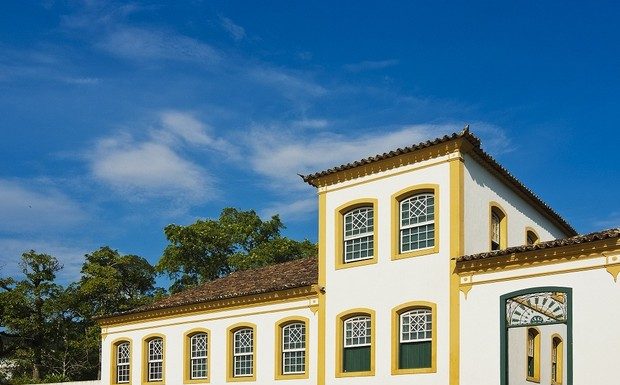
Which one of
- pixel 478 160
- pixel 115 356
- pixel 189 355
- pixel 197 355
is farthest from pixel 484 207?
pixel 115 356

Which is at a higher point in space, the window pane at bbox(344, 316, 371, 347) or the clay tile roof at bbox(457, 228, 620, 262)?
the clay tile roof at bbox(457, 228, 620, 262)

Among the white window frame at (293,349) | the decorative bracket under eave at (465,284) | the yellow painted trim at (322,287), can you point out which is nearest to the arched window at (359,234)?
the yellow painted trim at (322,287)

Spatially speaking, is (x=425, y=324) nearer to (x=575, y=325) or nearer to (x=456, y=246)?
(x=456, y=246)

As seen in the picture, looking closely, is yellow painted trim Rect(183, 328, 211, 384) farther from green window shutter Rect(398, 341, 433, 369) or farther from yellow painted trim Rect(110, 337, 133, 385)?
green window shutter Rect(398, 341, 433, 369)

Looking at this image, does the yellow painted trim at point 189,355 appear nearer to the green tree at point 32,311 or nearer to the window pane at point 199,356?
the window pane at point 199,356

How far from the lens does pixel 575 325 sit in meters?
17.3

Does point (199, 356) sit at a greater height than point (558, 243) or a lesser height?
lesser

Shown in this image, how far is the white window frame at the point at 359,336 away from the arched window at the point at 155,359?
9.15m

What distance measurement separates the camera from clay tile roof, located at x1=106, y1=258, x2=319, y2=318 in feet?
81.1

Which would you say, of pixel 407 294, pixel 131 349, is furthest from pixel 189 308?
pixel 407 294

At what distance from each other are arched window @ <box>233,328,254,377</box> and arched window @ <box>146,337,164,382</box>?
3882mm

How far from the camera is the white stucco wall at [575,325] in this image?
16719 millimetres

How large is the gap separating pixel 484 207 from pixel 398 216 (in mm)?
2310

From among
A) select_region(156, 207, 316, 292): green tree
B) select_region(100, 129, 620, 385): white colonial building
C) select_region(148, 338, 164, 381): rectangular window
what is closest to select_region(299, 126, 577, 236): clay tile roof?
select_region(100, 129, 620, 385): white colonial building
